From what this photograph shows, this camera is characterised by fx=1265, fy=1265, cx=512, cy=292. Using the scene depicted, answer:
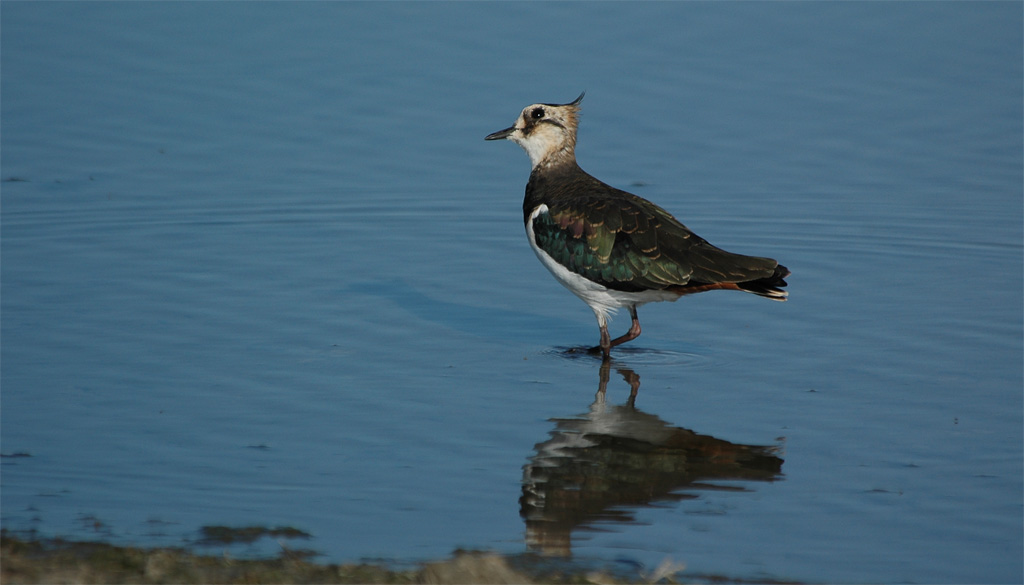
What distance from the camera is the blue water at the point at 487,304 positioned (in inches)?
276

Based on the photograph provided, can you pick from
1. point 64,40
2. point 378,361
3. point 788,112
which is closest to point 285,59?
point 64,40

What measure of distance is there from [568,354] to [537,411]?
155 cm

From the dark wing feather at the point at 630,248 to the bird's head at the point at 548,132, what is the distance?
92cm

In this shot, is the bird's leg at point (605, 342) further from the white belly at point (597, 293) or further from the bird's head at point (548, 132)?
the bird's head at point (548, 132)

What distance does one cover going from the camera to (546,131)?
35.9ft

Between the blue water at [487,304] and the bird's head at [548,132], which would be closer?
the blue water at [487,304]

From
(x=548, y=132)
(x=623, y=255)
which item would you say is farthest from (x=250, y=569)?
(x=548, y=132)

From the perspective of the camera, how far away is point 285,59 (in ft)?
57.4

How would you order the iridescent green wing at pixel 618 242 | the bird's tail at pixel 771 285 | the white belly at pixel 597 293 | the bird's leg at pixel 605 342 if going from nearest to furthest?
the bird's tail at pixel 771 285, the iridescent green wing at pixel 618 242, the white belly at pixel 597 293, the bird's leg at pixel 605 342

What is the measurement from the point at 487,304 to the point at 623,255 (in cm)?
202

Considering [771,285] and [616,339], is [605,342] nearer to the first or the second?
[616,339]

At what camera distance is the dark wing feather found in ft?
30.5

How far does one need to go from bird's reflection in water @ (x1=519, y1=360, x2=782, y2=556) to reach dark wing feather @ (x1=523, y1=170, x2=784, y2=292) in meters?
1.18

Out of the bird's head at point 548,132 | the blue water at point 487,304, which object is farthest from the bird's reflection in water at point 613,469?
the bird's head at point 548,132
